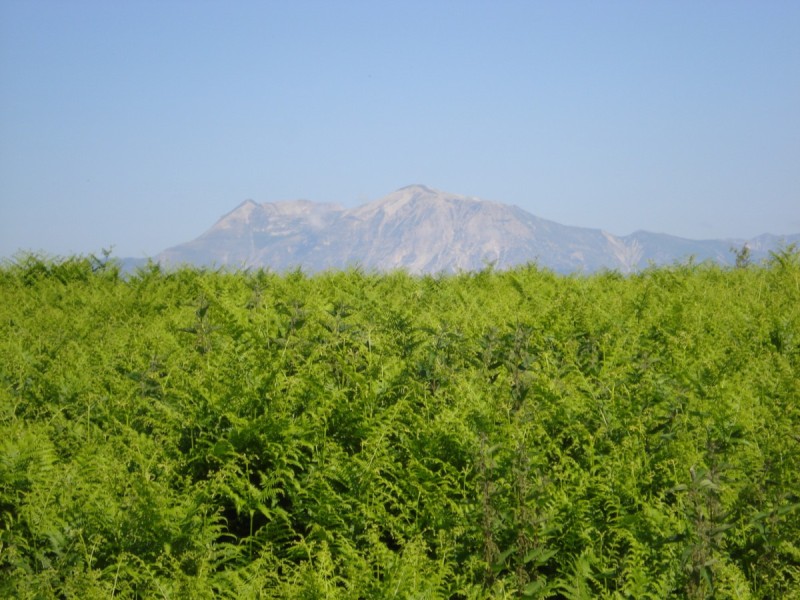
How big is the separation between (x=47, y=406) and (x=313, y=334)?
257cm

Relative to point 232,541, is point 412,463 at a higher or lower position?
higher

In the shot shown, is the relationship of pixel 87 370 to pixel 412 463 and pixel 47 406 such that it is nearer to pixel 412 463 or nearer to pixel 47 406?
pixel 47 406

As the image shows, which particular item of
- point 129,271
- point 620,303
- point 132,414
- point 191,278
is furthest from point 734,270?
point 132,414

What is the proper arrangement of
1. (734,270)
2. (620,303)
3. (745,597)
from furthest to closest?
(734,270) → (620,303) → (745,597)

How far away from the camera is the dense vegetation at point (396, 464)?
4.71 meters

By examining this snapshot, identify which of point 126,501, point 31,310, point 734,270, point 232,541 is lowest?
point 232,541

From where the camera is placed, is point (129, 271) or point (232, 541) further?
point (129, 271)

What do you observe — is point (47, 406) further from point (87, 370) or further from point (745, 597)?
point (745, 597)

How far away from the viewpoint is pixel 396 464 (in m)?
5.82

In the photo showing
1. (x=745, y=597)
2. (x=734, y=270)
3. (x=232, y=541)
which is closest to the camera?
(x=745, y=597)

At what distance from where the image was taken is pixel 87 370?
812 centimetres

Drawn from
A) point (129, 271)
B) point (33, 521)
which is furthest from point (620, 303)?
point (129, 271)

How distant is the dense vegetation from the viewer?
4.71 meters

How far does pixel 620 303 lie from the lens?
37.8 feet
